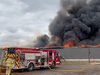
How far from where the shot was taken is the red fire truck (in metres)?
13.3

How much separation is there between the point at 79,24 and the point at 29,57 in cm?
3007

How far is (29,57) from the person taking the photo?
14.6 metres

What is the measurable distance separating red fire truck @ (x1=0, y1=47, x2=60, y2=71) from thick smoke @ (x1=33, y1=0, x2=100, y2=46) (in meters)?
22.2

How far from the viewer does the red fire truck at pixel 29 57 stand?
13.3 m

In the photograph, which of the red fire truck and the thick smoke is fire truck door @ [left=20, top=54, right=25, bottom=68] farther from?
the thick smoke

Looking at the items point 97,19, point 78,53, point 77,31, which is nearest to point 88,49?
point 78,53

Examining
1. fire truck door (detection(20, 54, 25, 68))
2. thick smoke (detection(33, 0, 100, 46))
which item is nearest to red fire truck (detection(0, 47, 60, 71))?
fire truck door (detection(20, 54, 25, 68))

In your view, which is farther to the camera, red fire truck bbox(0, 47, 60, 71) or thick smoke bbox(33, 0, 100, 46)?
thick smoke bbox(33, 0, 100, 46)

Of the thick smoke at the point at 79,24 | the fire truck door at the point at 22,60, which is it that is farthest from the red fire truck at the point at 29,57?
the thick smoke at the point at 79,24

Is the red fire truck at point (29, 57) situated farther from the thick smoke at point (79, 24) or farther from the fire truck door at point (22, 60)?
the thick smoke at point (79, 24)

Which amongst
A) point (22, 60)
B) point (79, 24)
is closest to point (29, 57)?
point (22, 60)

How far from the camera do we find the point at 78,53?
31.8 metres

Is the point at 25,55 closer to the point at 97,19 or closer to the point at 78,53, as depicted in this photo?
the point at 78,53

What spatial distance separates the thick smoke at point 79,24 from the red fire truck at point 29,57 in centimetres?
2220
